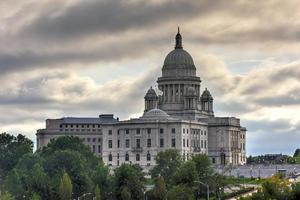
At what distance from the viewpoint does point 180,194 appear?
162125 mm

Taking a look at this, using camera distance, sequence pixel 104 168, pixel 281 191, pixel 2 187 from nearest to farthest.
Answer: pixel 281 191 < pixel 2 187 < pixel 104 168

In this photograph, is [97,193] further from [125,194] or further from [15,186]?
[15,186]

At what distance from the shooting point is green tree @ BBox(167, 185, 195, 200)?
161250mm

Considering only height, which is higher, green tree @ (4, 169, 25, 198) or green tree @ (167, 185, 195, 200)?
green tree @ (4, 169, 25, 198)

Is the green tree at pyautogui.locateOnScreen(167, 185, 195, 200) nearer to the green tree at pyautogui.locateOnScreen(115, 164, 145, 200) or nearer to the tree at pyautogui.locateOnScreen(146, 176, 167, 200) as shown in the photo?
the tree at pyautogui.locateOnScreen(146, 176, 167, 200)

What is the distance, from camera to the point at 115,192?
581 ft

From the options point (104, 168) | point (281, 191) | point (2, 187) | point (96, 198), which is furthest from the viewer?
point (104, 168)

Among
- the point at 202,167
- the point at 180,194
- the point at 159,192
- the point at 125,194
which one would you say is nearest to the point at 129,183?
the point at 125,194

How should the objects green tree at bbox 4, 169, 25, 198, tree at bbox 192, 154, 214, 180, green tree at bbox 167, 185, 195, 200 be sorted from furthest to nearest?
→ tree at bbox 192, 154, 214, 180
green tree at bbox 4, 169, 25, 198
green tree at bbox 167, 185, 195, 200

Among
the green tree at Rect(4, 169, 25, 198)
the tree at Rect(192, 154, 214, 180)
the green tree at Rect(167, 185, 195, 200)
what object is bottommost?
the green tree at Rect(167, 185, 195, 200)

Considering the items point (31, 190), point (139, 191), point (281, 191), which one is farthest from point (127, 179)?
point (281, 191)

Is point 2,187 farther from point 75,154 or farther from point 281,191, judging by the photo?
point 281,191

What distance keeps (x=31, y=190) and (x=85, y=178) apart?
41.7 ft

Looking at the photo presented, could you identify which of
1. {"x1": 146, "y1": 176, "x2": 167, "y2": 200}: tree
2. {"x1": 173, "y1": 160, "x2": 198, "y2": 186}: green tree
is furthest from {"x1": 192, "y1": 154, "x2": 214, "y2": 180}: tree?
{"x1": 146, "y1": 176, "x2": 167, "y2": 200}: tree
